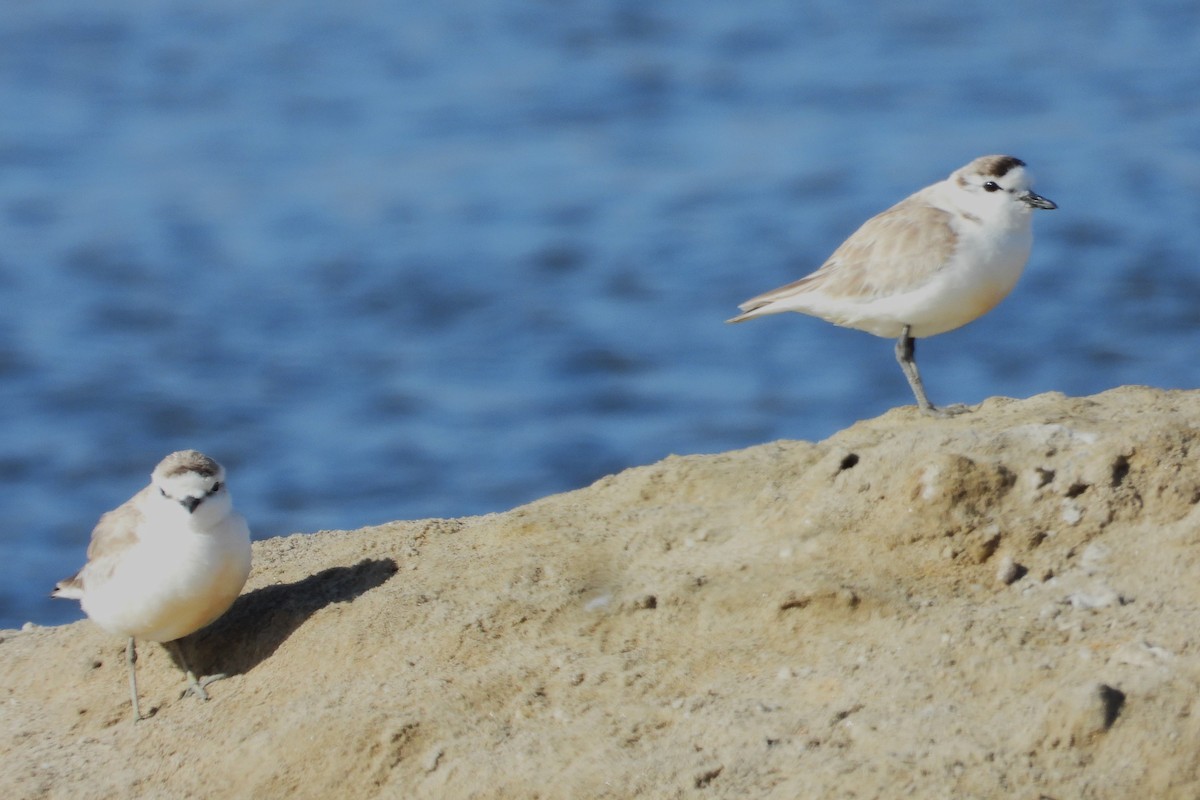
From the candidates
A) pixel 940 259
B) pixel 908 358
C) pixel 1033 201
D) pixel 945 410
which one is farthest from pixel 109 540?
pixel 1033 201

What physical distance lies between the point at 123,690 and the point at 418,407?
398 inches

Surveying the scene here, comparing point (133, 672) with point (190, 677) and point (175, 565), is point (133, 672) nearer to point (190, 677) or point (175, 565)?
point (190, 677)

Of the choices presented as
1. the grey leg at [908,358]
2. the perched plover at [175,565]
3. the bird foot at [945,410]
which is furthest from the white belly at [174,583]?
the grey leg at [908,358]

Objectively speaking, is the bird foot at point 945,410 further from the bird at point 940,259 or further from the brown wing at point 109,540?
the brown wing at point 109,540

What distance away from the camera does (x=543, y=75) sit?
2395cm

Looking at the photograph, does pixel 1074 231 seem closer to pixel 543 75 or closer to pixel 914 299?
pixel 543 75

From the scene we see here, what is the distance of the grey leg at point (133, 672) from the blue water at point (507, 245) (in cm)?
702

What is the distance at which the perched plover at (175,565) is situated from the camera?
21.8ft

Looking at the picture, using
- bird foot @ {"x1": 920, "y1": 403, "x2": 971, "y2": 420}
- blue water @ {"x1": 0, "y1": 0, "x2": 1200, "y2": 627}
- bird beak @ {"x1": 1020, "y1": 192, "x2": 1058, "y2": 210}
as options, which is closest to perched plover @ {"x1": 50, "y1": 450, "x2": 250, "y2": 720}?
bird foot @ {"x1": 920, "y1": 403, "x2": 971, "y2": 420}

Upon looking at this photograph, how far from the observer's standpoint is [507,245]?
19609 mm

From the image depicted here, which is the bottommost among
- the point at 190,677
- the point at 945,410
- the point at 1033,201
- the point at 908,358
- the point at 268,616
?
the point at 190,677

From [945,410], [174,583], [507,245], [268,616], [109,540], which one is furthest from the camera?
[507,245]

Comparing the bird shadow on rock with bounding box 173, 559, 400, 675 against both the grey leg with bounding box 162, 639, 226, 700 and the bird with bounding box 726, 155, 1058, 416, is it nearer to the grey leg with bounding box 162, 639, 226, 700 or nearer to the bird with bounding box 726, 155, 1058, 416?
the grey leg with bounding box 162, 639, 226, 700

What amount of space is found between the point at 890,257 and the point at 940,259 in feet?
0.94
